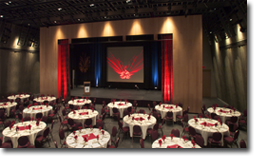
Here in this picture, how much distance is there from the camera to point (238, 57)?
8.12m

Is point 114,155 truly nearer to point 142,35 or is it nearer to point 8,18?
point 142,35

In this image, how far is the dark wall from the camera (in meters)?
12.0

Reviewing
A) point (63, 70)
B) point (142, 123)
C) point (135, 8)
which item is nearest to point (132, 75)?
point (63, 70)

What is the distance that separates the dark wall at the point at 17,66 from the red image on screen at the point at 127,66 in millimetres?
7288

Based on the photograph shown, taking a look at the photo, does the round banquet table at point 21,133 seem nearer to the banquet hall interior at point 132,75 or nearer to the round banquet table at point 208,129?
the banquet hall interior at point 132,75

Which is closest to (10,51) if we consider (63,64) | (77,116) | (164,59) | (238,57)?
(63,64)

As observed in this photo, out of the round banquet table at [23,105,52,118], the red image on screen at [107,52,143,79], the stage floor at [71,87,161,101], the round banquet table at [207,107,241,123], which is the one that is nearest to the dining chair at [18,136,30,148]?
the round banquet table at [23,105,52,118]

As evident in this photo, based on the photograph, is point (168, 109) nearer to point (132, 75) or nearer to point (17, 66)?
point (132, 75)

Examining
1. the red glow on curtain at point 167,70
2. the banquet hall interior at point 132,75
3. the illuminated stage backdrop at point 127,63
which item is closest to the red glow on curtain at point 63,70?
the banquet hall interior at point 132,75

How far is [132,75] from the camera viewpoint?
1502 cm

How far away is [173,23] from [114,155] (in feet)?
27.5

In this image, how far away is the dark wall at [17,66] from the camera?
12.0 meters

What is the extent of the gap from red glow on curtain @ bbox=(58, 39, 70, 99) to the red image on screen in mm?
4873

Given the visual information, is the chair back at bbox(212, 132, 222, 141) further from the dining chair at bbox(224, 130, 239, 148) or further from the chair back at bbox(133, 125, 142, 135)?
the chair back at bbox(133, 125, 142, 135)
